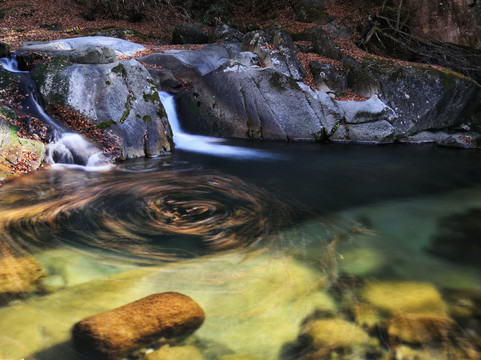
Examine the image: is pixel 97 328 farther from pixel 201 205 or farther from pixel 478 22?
pixel 478 22

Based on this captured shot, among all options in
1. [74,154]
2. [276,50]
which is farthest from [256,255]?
[276,50]

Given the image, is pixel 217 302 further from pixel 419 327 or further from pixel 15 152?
pixel 15 152

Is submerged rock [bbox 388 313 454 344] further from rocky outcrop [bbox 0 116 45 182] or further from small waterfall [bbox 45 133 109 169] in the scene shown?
rocky outcrop [bbox 0 116 45 182]

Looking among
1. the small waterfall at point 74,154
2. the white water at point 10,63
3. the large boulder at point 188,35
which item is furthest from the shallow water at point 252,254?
the large boulder at point 188,35

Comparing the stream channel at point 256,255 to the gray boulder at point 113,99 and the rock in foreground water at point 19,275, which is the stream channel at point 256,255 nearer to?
the rock in foreground water at point 19,275

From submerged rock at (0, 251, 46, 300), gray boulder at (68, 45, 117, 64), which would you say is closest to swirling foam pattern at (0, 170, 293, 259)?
submerged rock at (0, 251, 46, 300)

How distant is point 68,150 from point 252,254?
580 centimetres

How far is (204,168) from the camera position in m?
8.32

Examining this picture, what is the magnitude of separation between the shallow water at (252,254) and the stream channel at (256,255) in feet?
0.06

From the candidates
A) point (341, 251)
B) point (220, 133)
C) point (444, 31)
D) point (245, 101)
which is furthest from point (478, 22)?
point (341, 251)

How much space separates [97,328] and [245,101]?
9607 mm

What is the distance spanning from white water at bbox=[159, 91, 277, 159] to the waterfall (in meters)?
2.80

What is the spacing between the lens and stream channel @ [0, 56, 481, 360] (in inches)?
116

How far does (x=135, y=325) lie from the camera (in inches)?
114
